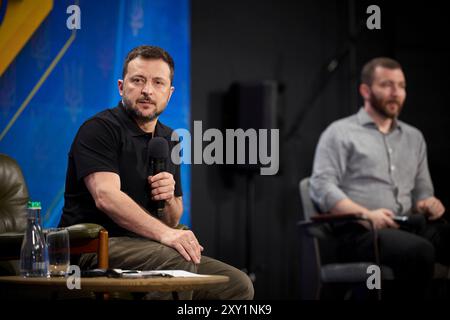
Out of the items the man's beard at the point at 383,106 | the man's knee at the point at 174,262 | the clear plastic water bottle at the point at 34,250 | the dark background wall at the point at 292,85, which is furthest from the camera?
the dark background wall at the point at 292,85

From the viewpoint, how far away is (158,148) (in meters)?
3.07

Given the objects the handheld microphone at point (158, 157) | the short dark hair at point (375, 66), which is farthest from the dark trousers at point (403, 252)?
the handheld microphone at point (158, 157)

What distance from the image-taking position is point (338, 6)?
5312 mm

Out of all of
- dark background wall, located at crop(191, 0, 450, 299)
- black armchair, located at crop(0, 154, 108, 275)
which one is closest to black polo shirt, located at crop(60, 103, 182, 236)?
black armchair, located at crop(0, 154, 108, 275)

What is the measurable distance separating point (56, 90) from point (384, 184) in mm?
2100

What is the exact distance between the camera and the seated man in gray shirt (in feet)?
13.6

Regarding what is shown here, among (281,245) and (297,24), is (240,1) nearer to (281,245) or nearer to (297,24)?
(297,24)

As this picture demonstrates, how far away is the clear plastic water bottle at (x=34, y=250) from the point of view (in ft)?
9.08

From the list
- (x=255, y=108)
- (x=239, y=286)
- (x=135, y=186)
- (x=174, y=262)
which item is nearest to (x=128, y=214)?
(x=135, y=186)

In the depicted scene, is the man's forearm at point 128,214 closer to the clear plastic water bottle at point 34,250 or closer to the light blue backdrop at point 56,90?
the clear plastic water bottle at point 34,250

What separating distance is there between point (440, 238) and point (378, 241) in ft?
1.37

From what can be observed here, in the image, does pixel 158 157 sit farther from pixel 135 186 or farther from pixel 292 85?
pixel 292 85

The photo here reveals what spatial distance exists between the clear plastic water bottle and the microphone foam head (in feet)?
1.69

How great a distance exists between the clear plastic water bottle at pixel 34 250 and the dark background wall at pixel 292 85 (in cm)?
217
